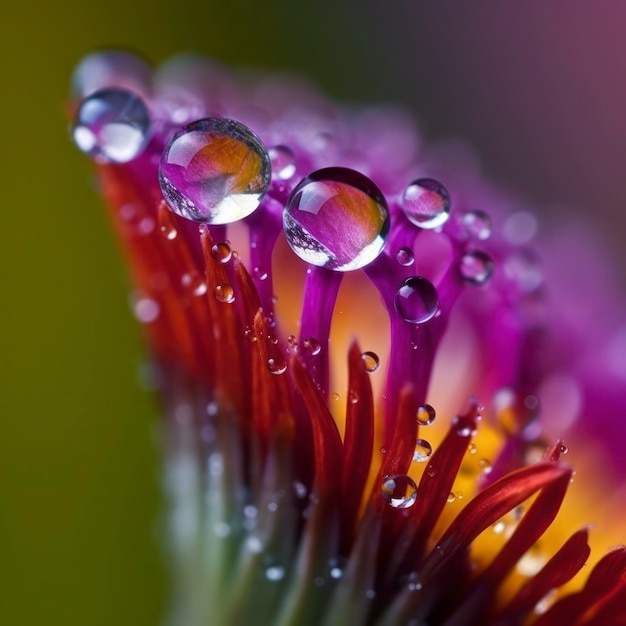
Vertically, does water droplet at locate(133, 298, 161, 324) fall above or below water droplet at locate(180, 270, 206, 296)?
above

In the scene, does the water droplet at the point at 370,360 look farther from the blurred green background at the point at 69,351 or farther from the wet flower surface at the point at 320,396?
the blurred green background at the point at 69,351

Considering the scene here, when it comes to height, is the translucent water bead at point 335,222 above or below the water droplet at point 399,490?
above

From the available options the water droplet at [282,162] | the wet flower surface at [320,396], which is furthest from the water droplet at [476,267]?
the water droplet at [282,162]

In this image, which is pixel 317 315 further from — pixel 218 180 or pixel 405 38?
pixel 405 38

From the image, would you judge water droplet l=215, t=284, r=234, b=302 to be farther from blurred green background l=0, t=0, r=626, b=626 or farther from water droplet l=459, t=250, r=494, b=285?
blurred green background l=0, t=0, r=626, b=626

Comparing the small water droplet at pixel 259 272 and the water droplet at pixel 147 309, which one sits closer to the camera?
the small water droplet at pixel 259 272

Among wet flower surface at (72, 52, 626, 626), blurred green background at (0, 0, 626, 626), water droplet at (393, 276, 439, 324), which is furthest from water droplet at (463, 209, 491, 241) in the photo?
blurred green background at (0, 0, 626, 626)

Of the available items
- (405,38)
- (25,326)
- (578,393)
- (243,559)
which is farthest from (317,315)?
(405,38)
